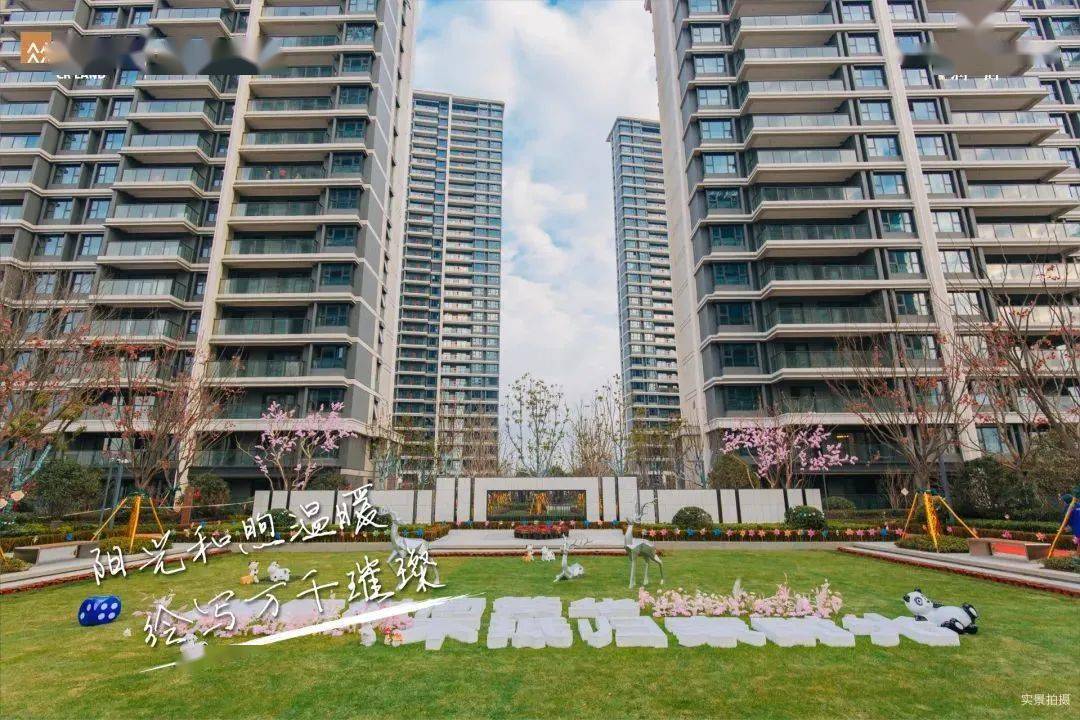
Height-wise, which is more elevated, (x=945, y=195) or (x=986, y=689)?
(x=945, y=195)

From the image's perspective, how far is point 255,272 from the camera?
35.7 m

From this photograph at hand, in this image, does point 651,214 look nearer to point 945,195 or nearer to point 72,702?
point 945,195

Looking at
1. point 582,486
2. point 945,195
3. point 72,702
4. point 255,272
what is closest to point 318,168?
point 255,272

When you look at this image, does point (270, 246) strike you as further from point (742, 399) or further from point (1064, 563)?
point (1064, 563)

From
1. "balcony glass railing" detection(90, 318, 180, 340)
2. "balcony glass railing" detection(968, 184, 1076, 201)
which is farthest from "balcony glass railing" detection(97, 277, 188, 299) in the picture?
"balcony glass railing" detection(968, 184, 1076, 201)

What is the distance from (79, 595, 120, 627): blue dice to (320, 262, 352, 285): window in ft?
97.4

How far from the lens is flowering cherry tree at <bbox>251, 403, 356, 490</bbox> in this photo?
29.6m

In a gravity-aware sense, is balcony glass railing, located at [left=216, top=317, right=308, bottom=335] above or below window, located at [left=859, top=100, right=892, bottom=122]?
below

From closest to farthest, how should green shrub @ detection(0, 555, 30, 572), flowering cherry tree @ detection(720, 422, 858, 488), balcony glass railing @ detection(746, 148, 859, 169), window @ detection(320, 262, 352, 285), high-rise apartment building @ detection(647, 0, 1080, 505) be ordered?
green shrub @ detection(0, 555, 30, 572)
flowering cherry tree @ detection(720, 422, 858, 488)
high-rise apartment building @ detection(647, 0, 1080, 505)
window @ detection(320, 262, 352, 285)
balcony glass railing @ detection(746, 148, 859, 169)

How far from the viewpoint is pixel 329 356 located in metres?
33.4

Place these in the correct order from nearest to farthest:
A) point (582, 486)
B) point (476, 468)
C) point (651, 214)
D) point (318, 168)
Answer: point (582, 486) < point (318, 168) < point (476, 468) < point (651, 214)

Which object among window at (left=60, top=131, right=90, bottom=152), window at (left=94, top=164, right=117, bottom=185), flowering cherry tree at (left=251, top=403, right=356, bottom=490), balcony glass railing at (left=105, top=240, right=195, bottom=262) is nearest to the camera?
flowering cherry tree at (left=251, top=403, right=356, bottom=490)

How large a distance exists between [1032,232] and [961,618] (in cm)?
4120

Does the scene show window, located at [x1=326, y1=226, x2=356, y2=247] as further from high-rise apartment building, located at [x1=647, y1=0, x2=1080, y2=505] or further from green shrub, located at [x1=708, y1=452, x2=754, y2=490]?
green shrub, located at [x1=708, y1=452, x2=754, y2=490]
